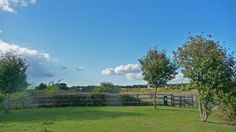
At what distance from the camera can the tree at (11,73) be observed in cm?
3234

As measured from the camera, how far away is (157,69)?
3706 centimetres

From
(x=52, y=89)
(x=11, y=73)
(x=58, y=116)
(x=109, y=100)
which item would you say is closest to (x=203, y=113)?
(x=58, y=116)

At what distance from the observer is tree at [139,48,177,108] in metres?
37.0

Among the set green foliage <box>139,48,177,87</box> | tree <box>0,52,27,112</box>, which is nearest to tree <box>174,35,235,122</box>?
green foliage <box>139,48,177,87</box>

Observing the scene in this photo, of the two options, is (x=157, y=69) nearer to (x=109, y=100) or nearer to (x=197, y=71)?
(x=109, y=100)

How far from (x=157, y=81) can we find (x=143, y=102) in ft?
19.1

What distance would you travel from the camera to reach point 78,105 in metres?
41.7

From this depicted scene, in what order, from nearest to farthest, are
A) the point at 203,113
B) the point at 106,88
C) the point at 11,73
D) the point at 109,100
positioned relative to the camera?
the point at 203,113
the point at 11,73
the point at 109,100
the point at 106,88

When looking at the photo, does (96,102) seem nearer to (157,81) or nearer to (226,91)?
(157,81)

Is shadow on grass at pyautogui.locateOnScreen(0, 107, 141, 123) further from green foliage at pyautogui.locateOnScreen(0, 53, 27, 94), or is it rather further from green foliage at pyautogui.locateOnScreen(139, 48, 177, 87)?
green foliage at pyautogui.locateOnScreen(139, 48, 177, 87)

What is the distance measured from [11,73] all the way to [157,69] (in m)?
13.5

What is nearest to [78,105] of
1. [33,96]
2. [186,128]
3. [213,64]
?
[33,96]

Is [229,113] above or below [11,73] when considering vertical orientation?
below

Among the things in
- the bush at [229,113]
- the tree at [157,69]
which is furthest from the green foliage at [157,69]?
the bush at [229,113]
